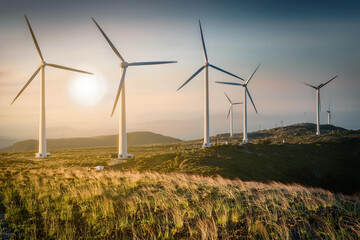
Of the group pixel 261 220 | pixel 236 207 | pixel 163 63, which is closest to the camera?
pixel 261 220

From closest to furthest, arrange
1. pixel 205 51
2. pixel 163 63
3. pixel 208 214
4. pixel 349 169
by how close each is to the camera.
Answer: pixel 208 214 < pixel 163 63 < pixel 349 169 < pixel 205 51

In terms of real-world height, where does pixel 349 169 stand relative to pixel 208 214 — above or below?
below

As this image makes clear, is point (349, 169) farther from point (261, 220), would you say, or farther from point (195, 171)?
point (261, 220)

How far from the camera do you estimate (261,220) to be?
1125 cm

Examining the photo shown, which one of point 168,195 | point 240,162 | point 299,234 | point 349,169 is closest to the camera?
point 299,234

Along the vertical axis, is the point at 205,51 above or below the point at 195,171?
above

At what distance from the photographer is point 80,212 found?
46.4 feet

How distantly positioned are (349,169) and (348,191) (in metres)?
9.95

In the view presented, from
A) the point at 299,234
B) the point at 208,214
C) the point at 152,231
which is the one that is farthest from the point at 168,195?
the point at 299,234

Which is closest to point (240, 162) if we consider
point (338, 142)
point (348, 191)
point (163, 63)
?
point (348, 191)

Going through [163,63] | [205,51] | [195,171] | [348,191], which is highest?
[205,51]

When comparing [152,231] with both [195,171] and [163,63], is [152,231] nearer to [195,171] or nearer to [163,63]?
[195,171]

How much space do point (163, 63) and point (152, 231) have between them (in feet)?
130

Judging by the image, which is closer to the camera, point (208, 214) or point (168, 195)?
point (208, 214)
